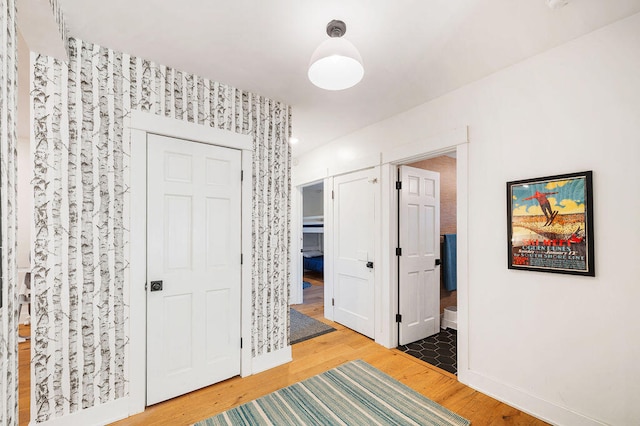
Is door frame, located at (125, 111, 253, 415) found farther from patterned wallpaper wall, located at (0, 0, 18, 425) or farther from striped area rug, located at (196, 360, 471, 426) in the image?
patterned wallpaper wall, located at (0, 0, 18, 425)

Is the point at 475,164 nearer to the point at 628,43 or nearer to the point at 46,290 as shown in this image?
the point at 628,43

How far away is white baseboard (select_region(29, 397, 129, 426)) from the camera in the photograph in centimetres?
185

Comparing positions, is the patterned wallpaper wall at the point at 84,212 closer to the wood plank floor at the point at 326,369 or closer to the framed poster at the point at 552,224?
the wood plank floor at the point at 326,369

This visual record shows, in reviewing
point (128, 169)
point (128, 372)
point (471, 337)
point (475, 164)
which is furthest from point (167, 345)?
point (475, 164)

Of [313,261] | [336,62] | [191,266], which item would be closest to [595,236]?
[336,62]

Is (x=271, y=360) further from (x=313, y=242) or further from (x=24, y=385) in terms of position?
(x=313, y=242)

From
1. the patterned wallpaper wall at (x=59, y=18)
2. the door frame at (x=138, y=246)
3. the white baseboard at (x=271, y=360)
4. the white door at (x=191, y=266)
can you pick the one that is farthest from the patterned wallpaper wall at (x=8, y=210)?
the white baseboard at (x=271, y=360)

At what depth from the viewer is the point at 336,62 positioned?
1.64 m

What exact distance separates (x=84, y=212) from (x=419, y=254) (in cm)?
319

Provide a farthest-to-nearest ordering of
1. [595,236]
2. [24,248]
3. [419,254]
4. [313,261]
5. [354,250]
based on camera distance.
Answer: [313,261] < [24,248] < [354,250] < [419,254] < [595,236]

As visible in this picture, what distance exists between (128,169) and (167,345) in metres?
1.37

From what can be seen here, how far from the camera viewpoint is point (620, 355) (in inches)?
68.1

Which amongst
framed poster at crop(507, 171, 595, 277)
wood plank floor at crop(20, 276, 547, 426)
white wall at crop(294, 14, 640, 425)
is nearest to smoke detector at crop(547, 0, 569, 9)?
white wall at crop(294, 14, 640, 425)

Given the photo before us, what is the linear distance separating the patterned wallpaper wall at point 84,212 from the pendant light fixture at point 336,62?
1.30 metres
